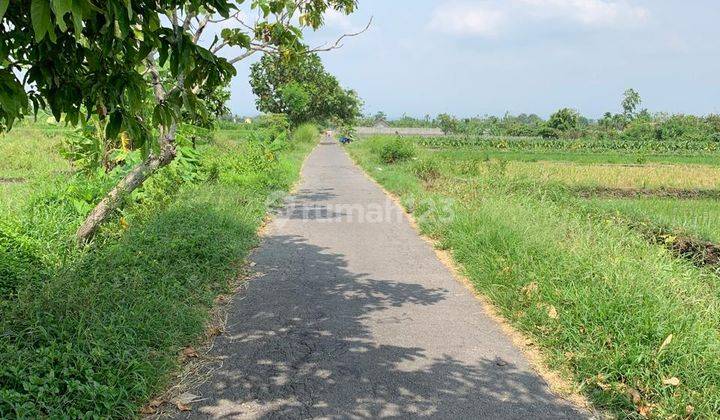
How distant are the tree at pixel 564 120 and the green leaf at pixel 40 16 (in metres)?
65.8

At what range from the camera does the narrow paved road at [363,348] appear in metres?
3.34

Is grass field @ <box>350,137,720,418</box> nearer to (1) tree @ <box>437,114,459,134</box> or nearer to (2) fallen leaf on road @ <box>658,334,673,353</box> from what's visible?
(2) fallen leaf on road @ <box>658,334,673,353</box>

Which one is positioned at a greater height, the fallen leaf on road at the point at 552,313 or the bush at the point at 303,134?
the bush at the point at 303,134

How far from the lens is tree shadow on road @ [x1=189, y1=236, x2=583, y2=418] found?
3.29m

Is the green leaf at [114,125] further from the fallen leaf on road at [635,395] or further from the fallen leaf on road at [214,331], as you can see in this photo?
the fallen leaf on road at [635,395]

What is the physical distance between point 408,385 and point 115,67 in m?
2.68

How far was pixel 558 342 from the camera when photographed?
13.7 feet

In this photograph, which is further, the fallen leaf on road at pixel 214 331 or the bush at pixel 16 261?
the bush at pixel 16 261

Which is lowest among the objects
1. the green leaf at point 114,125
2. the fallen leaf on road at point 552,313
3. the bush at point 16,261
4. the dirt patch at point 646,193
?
the dirt patch at point 646,193

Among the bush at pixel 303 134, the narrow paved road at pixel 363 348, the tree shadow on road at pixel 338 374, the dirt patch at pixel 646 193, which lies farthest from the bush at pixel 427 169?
the bush at pixel 303 134

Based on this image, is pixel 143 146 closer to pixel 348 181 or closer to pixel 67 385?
pixel 67 385

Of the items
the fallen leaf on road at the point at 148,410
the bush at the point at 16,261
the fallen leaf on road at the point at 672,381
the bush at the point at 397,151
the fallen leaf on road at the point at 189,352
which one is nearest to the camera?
the fallen leaf on road at the point at 148,410

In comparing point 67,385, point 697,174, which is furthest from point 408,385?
point 697,174

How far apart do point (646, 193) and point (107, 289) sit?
16503 mm
